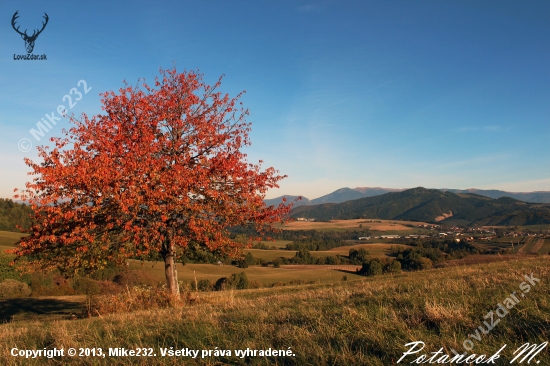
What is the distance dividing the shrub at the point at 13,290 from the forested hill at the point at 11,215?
159 ft

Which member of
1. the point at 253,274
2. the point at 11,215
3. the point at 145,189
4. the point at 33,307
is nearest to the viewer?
the point at 145,189

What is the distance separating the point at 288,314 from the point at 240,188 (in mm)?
8017

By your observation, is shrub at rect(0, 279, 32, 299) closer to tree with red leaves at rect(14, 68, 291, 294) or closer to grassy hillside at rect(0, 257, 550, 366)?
tree with red leaves at rect(14, 68, 291, 294)

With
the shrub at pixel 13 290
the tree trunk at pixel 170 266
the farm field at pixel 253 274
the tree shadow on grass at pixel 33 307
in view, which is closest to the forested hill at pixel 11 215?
the farm field at pixel 253 274

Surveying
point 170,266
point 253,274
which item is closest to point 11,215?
point 253,274

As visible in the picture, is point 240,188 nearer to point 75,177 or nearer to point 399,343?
point 75,177

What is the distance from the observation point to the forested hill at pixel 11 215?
294 feet

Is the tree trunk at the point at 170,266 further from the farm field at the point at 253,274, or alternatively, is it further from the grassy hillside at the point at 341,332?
the farm field at the point at 253,274

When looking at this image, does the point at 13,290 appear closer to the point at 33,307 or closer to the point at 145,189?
the point at 33,307

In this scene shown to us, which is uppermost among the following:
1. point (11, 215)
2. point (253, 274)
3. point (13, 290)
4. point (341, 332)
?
point (11, 215)

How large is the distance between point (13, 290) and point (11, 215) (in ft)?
252

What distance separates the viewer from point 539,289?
680 centimetres

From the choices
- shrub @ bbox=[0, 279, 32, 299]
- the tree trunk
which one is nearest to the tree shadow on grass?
the tree trunk

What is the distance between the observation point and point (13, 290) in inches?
1465
